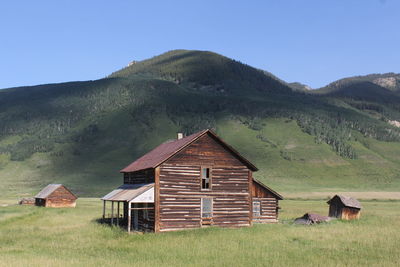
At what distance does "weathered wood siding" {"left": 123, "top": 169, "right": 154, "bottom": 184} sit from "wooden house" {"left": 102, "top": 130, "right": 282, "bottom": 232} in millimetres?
76

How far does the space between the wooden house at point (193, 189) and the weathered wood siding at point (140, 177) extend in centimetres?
8

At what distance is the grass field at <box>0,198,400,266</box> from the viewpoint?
78.9 ft

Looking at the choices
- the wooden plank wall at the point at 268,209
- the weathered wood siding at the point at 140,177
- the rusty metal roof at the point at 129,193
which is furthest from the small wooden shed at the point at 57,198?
the wooden plank wall at the point at 268,209

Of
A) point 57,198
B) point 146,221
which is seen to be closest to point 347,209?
point 146,221

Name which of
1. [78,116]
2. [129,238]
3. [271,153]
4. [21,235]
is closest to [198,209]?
[129,238]

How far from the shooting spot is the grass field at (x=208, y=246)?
78.9 feet

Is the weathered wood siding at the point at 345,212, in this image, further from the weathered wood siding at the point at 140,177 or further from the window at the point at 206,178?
the weathered wood siding at the point at 140,177

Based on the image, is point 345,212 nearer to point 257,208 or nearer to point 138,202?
point 257,208

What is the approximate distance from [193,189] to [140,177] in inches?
229

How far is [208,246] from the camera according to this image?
2905 cm

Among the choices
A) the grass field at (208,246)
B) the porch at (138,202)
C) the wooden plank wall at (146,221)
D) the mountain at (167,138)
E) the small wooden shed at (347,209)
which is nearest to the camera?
the grass field at (208,246)

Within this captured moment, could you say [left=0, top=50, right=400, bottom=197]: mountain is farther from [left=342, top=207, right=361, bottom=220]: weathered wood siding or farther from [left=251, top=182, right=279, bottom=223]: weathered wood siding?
[left=251, top=182, right=279, bottom=223]: weathered wood siding

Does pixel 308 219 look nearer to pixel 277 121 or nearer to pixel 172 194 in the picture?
pixel 172 194

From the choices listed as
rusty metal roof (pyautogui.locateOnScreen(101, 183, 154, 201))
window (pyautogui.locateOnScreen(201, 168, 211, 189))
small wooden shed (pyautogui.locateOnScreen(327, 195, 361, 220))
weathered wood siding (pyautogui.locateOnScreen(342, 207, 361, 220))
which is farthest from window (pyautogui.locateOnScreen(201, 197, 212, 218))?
weathered wood siding (pyautogui.locateOnScreen(342, 207, 361, 220))
